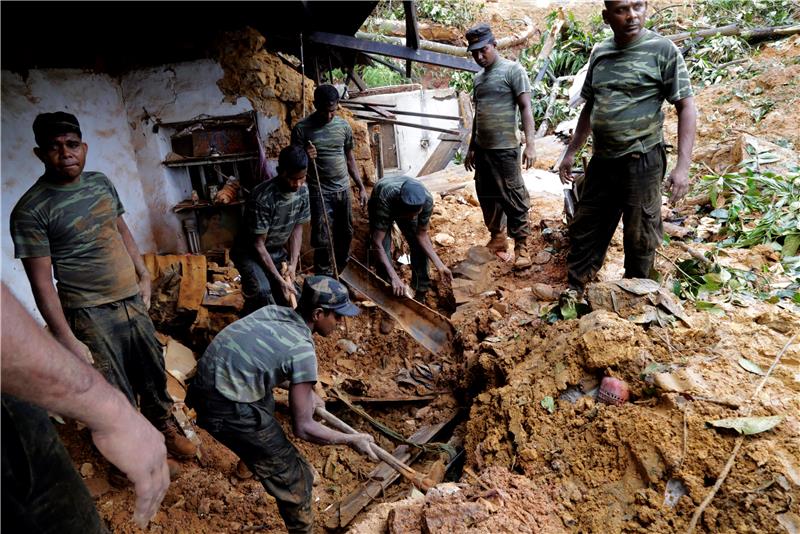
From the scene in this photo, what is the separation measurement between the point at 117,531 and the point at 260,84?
4222 millimetres

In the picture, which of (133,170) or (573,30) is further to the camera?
(573,30)

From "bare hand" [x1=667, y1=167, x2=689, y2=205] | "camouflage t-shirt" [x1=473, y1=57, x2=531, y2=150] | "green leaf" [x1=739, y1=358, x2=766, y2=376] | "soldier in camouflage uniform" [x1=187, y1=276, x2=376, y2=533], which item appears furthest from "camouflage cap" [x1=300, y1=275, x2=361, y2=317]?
"camouflage t-shirt" [x1=473, y1=57, x2=531, y2=150]

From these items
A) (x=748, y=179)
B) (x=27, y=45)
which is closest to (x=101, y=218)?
(x=27, y=45)

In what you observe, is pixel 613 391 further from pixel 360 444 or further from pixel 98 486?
pixel 98 486

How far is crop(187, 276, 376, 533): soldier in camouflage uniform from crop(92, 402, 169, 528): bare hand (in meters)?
1.24

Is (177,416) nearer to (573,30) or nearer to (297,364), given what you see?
(297,364)

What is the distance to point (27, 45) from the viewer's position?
14.0ft

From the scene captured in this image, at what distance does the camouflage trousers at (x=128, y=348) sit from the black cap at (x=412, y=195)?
94.3 inches

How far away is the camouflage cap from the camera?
105 inches

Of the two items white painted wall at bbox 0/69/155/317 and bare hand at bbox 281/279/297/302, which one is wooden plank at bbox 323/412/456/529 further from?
white painted wall at bbox 0/69/155/317

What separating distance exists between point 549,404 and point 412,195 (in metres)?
2.53

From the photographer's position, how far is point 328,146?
17.1ft

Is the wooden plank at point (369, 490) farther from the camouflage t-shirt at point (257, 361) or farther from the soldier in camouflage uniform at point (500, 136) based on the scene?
the soldier in camouflage uniform at point (500, 136)

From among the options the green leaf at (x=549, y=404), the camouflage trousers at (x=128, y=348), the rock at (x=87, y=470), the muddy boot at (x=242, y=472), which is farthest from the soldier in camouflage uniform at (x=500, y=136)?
the rock at (x=87, y=470)
